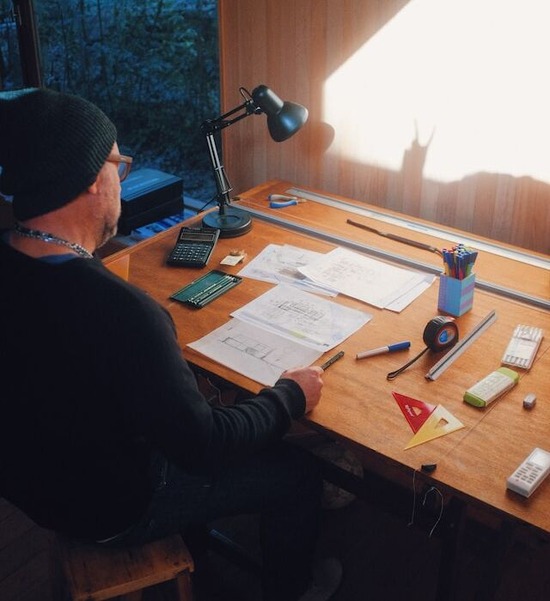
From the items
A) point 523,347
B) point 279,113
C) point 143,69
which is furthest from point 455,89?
point 143,69

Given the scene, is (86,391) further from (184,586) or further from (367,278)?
(367,278)

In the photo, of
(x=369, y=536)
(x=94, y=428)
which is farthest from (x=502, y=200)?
(x=94, y=428)

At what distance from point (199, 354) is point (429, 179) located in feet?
3.44

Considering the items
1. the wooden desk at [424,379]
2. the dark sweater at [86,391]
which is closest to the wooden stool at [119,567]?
the dark sweater at [86,391]

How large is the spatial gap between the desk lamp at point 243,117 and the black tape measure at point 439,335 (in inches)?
30.3

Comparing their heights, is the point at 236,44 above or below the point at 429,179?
above

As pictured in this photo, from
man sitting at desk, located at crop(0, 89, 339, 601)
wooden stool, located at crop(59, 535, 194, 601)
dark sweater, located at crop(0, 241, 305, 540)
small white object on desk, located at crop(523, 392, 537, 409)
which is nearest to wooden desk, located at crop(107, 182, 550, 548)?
small white object on desk, located at crop(523, 392, 537, 409)

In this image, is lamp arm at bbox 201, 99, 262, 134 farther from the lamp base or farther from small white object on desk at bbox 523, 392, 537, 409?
small white object on desk at bbox 523, 392, 537, 409

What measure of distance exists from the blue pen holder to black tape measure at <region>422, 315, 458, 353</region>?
116mm

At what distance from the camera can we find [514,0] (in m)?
1.89

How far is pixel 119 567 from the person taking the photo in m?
1.37

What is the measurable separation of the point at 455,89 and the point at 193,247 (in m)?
0.89

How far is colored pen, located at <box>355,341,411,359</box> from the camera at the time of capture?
157 cm

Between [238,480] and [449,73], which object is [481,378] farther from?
[449,73]
